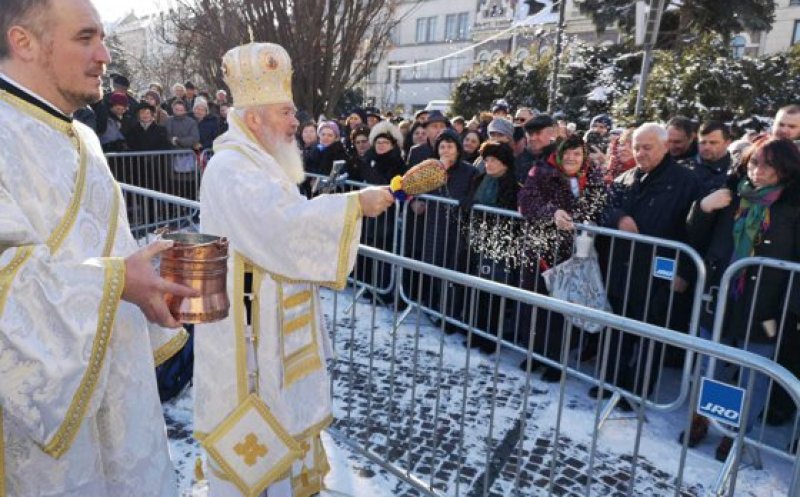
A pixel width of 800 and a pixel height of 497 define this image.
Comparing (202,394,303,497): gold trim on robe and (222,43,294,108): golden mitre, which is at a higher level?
(222,43,294,108): golden mitre

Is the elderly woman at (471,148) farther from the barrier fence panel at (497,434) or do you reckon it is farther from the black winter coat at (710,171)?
the barrier fence panel at (497,434)

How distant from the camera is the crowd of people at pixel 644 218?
12.9 ft

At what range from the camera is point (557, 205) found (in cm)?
474

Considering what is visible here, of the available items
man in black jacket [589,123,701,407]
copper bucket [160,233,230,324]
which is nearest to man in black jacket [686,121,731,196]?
man in black jacket [589,123,701,407]

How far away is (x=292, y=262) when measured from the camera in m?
2.53

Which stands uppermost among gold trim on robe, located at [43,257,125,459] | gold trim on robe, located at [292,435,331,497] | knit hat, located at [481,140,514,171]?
knit hat, located at [481,140,514,171]

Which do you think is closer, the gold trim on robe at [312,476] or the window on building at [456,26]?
the gold trim on robe at [312,476]

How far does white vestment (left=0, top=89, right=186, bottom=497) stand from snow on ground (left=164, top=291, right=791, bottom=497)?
1.56m

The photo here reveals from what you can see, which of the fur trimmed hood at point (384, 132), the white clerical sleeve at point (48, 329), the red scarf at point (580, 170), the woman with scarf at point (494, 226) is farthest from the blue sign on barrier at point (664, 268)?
the white clerical sleeve at point (48, 329)

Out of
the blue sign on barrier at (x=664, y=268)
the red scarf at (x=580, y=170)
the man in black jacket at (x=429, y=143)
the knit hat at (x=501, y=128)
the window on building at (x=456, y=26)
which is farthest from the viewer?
the window on building at (x=456, y=26)

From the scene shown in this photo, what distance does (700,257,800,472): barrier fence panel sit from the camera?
12.5 ft

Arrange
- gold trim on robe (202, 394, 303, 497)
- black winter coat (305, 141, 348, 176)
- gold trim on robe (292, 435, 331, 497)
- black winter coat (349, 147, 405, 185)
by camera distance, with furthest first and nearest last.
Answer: black winter coat (305, 141, 348, 176) < black winter coat (349, 147, 405, 185) < gold trim on robe (292, 435, 331, 497) < gold trim on robe (202, 394, 303, 497)

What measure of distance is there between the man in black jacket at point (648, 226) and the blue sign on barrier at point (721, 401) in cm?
218

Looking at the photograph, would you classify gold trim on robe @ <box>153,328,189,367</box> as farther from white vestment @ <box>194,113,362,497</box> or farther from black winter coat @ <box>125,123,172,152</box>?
black winter coat @ <box>125,123,172,152</box>
